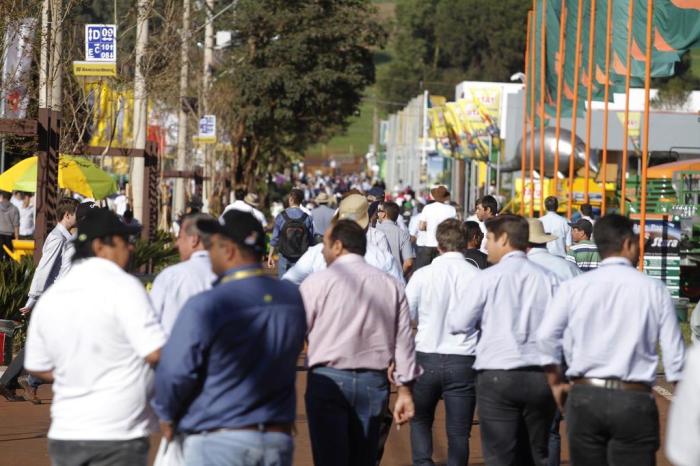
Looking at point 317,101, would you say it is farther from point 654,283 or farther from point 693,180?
point 654,283

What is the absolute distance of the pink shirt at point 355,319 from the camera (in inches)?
275

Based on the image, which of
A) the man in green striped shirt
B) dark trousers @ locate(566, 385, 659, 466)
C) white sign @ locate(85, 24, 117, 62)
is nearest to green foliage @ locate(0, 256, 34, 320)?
white sign @ locate(85, 24, 117, 62)

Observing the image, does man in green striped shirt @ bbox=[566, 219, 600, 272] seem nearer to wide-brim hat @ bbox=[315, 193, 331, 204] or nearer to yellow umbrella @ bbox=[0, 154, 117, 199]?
wide-brim hat @ bbox=[315, 193, 331, 204]

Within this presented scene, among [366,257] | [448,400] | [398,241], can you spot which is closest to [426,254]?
[398,241]

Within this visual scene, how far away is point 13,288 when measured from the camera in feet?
51.8

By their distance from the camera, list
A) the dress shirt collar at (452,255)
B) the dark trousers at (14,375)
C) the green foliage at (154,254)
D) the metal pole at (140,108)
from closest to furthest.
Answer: the dress shirt collar at (452,255) < the dark trousers at (14,375) < the green foliage at (154,254) < the metal pole at (140,108)

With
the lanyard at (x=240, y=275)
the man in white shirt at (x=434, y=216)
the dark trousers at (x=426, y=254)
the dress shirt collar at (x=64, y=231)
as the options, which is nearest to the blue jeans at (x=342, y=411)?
the lanyard at (x=240, y=275)

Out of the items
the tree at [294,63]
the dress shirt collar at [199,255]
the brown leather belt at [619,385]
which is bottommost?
the brown leather belt at [619,385]

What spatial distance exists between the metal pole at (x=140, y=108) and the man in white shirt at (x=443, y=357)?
49.1 ft

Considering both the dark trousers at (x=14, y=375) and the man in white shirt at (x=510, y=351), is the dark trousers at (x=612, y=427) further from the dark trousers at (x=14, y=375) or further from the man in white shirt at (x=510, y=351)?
the dark trousers at (x=14, y=375)

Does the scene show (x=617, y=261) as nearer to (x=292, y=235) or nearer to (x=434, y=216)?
(x=292, y=235)

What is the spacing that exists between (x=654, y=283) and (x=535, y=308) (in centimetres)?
102

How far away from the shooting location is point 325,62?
4444 centimetres

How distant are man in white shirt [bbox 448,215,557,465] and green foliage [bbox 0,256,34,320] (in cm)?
910
